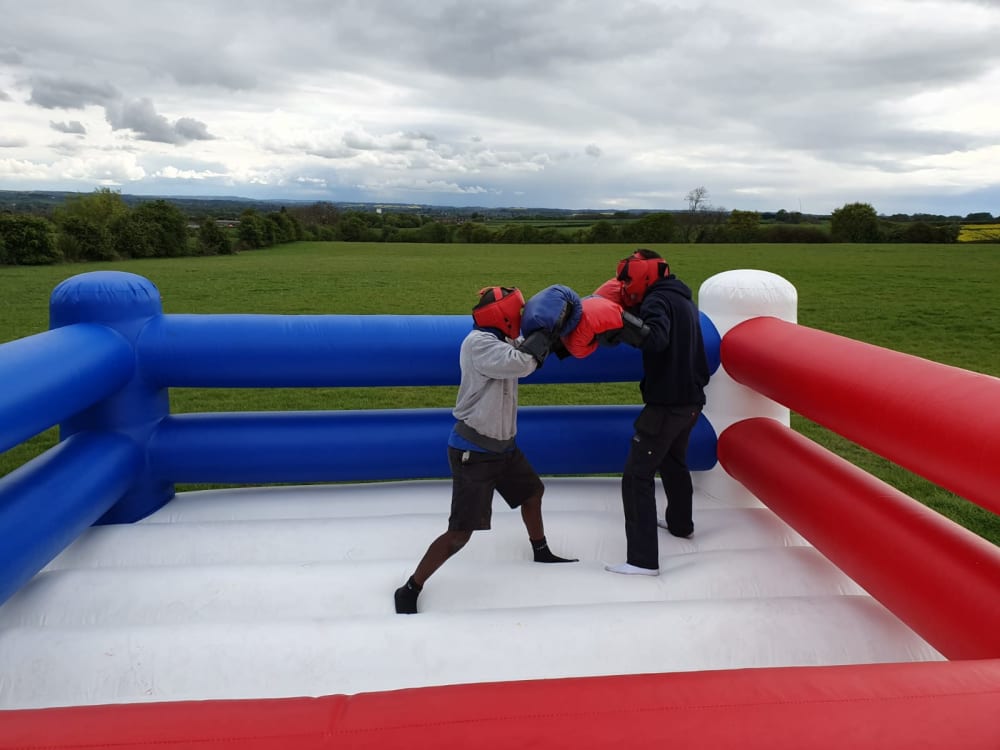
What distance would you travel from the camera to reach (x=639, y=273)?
303 centimetres

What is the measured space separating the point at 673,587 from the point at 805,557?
595mm

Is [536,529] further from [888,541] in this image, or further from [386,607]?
[888,541]

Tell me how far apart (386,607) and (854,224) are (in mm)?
37539

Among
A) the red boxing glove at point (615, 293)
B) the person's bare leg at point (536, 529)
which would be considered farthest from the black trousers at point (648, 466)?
the red boxing glove at point (615, 293)

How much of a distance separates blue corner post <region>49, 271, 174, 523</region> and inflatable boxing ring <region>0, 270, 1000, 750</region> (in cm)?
1

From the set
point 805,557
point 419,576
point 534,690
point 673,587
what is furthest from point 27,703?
point 805,557

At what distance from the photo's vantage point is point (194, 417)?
3727 mm

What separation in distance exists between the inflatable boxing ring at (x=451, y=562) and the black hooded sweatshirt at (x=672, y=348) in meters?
0.38

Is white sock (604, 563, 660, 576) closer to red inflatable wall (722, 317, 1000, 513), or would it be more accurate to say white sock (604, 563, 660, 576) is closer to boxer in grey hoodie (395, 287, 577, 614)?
boxer in grey hoodie (395, 287, 577, 614)

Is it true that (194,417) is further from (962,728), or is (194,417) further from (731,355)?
(962,728)

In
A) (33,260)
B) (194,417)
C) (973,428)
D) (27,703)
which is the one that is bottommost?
(33,260)

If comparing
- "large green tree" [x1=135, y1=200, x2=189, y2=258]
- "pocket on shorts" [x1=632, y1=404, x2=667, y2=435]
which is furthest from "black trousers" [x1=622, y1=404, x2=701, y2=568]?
"large green tree" [x1=135, y1=200, x2=189, y2=258]

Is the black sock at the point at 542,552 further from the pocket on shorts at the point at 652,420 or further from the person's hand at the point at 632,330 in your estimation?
the person's hand at the point at 632,330

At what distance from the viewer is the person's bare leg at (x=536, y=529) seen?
2.99 metres
